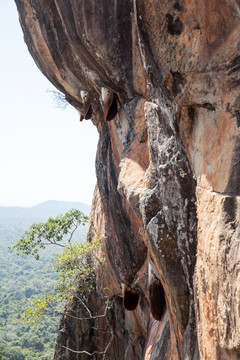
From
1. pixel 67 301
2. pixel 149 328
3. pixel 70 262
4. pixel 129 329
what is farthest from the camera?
pixel 67 301

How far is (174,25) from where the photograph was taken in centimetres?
441

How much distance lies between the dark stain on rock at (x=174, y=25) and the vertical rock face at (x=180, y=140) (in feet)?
0.04

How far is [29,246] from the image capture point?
13922 mm

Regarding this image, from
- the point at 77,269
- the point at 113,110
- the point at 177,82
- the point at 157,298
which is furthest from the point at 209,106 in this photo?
the point at 77,269

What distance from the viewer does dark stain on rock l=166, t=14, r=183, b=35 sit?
4.34 m

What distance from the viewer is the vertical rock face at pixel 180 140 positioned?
3.67 m

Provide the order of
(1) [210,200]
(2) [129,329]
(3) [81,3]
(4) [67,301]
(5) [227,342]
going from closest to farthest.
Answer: (5) [227,342]
(1) [210,200]
(3) [81,3]
(2) [129,329]
(4) [67,301]

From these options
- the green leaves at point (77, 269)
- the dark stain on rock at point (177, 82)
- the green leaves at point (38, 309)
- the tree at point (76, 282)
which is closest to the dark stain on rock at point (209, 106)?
the dark stain on rock at point (177, 82)

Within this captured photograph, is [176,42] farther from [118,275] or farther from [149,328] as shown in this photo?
[118,275]

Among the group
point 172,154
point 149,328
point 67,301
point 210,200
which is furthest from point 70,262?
point 210,200

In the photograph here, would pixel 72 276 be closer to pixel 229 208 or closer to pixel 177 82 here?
pixel 177 82

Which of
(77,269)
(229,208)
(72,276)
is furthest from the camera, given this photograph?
(72,276)

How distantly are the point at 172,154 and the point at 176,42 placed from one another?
1.50 meters

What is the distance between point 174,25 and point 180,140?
148cm
